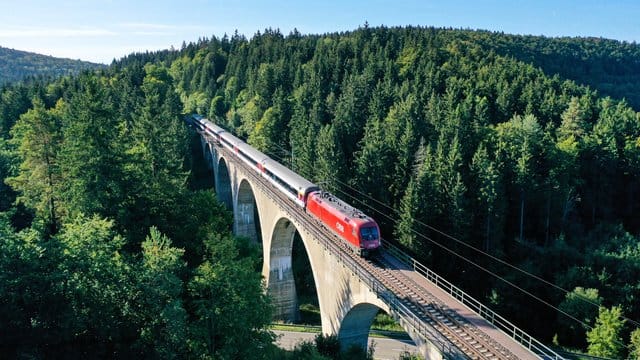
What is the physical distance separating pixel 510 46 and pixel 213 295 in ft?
436

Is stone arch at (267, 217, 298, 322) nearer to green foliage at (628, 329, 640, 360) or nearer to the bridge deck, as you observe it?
the bridge deck

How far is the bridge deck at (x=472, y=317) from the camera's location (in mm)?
19938

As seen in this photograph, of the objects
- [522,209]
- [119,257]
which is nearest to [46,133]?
[119,257]

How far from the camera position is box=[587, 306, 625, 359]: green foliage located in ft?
106

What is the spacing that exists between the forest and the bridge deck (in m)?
9.71

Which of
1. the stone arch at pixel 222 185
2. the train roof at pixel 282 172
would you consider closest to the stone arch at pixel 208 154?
the stone arch at pixel 222 185

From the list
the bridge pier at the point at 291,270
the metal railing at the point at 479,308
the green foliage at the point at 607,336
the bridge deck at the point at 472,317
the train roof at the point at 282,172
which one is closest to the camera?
the metal railing at the point at 479,308

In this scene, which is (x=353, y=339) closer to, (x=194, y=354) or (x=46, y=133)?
(x=194, y=354)

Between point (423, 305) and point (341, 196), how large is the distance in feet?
75.3

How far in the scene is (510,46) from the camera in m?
130

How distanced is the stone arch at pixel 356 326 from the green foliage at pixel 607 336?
1734cm

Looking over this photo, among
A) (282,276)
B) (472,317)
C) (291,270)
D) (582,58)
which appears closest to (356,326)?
(472,317)

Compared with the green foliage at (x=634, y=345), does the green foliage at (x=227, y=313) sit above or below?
above

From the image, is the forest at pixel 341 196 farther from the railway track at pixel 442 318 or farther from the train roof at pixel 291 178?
the railway track at pixel 442 318
